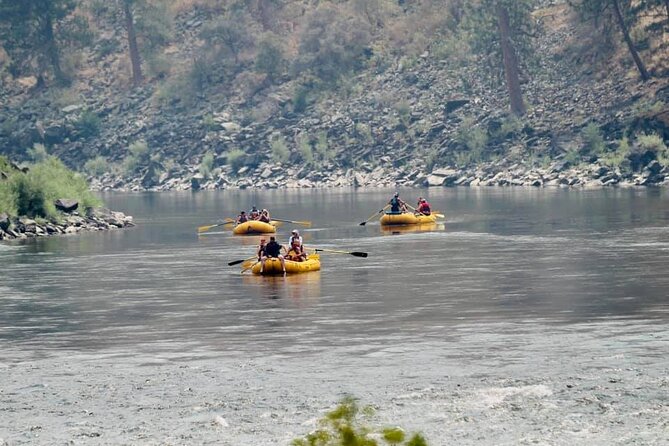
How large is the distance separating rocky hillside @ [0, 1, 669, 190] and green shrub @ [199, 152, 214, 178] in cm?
17

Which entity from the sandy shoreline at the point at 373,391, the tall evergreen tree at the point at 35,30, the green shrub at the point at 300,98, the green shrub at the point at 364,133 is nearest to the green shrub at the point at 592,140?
the green shrub at the point at 364,133

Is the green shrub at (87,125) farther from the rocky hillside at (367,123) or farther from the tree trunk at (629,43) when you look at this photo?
the tree trunk at (629,43)

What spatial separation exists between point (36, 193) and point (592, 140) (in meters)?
57.6

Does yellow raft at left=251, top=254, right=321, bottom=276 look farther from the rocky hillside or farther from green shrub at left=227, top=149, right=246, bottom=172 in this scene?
green shrub at left=227, top=149, right=246, bottom=172

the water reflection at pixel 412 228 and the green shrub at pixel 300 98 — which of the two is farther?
the green shrub at pixel 300 98

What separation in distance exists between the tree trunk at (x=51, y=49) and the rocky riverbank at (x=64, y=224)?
7487cm

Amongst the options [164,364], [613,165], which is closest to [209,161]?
[613,165]

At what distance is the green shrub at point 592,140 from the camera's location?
384 ft

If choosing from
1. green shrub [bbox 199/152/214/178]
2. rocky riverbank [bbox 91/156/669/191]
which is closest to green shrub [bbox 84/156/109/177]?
rocky riverbank [bbox 91/156/669/191]

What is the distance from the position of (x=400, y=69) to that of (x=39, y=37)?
4171 cm

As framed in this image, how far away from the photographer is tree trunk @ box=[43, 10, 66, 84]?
153 meters

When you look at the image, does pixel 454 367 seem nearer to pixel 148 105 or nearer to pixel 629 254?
pixel 629 254

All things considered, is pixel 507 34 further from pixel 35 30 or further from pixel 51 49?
pixel 35 30

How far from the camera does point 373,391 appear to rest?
25.7 metres
